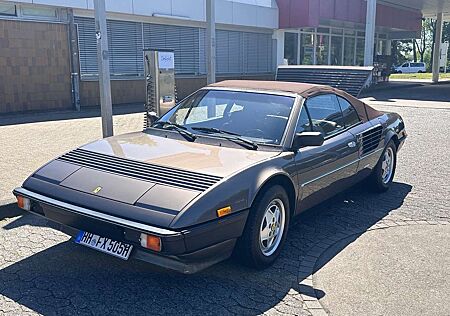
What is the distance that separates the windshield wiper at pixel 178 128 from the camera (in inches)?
175

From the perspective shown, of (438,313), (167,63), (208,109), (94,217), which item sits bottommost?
(438,313)

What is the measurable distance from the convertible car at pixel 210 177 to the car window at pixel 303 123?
1 cm

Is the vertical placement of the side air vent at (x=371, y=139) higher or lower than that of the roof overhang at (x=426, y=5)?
lower

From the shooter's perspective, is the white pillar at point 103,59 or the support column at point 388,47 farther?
the support column at point 388,47

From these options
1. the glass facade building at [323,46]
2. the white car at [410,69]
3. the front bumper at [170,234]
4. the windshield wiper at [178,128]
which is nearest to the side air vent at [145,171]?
the front bumper at [170,234]

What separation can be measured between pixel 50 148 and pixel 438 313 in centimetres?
678

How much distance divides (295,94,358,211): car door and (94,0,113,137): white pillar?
316 centimetres

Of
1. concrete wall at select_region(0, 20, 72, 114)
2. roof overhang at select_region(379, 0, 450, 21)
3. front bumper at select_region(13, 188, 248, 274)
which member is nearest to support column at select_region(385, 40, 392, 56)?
roof overhang at select_region(379, 0, 450, 21)

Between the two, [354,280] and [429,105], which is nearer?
[354,280]

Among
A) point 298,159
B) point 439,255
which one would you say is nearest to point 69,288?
point 298,159

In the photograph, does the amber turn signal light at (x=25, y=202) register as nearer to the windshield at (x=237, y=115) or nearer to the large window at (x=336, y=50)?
the windshield at (x=237, y=115)

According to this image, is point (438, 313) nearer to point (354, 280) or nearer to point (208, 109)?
point (354, 280)

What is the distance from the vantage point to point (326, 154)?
4.71m

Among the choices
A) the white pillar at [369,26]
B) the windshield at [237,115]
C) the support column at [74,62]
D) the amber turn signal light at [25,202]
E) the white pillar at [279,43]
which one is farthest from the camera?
the white pillar at [279,43]
